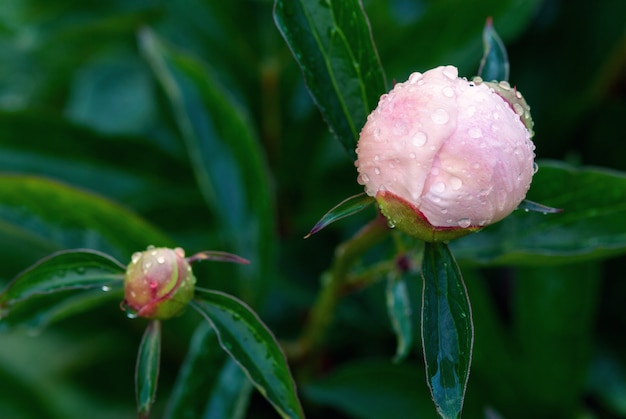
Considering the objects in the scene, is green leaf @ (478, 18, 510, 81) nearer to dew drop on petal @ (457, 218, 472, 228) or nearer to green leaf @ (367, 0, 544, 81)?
dew drop on petal @ (457, 218, 472, 228)

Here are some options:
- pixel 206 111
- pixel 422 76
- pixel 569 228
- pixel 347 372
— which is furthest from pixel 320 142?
pixel 422 76

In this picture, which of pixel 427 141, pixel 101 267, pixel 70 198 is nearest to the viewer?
pixel 427 141

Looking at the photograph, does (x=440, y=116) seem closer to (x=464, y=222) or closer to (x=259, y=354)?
(x=464, y=222)

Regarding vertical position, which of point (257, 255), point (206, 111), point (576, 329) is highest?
point (206, 111)

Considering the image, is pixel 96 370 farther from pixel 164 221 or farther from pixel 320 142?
pixel 320 142

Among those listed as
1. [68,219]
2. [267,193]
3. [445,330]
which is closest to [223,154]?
[267,193]

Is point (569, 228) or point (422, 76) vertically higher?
point (422, 76)

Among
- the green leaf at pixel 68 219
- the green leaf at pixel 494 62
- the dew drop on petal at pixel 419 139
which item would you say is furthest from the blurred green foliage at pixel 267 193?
the dew drop on petal at pixel 419 139
